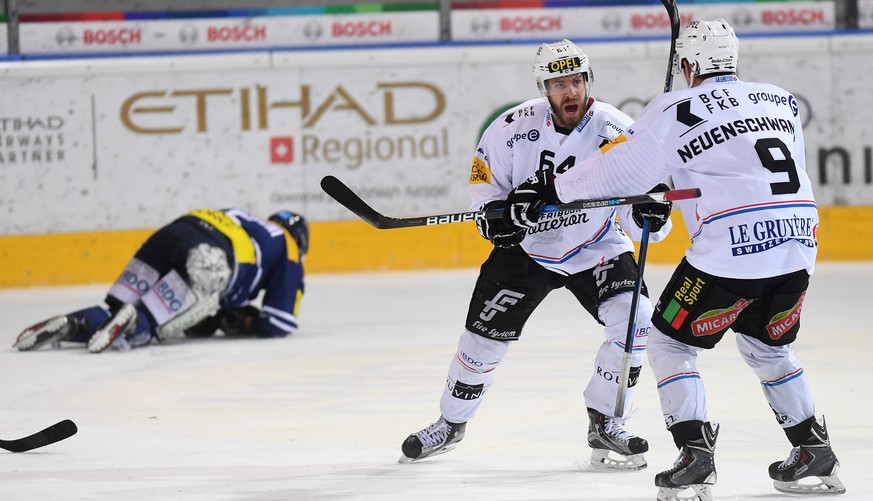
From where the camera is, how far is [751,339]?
11.1ft

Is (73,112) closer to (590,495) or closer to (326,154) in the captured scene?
(326,154)

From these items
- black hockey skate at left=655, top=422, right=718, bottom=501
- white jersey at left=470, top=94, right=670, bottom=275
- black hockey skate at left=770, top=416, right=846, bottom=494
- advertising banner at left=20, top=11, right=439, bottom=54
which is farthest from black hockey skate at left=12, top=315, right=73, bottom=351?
black hockey skate at left=770, top=416, right=846, bottom=494

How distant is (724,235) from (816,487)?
2.29ft

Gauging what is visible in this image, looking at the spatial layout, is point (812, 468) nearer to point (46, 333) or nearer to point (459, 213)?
point (459, 213)

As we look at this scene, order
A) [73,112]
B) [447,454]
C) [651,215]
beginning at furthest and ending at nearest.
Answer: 1. [73,112]
2. [447,454]
3. [651,215]

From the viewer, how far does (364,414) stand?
181 inches

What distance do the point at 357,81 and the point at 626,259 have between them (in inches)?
200

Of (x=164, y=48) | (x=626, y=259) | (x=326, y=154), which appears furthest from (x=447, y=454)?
(x=164, y=48)

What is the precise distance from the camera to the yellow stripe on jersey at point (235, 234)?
618 centimetres

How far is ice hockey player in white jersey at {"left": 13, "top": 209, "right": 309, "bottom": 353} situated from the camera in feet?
19.8

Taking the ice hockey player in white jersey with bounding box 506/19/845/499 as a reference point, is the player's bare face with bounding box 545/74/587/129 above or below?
above

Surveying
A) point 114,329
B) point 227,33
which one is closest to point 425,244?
point 227,33

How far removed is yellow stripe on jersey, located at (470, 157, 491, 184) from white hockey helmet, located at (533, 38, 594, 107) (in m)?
0.29

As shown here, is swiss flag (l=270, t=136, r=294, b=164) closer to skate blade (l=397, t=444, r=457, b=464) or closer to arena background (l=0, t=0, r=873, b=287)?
arena background (l=0, t=0, r=873, b=287)
